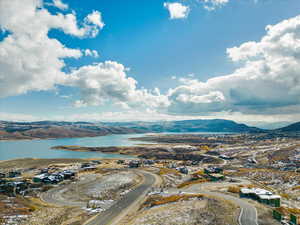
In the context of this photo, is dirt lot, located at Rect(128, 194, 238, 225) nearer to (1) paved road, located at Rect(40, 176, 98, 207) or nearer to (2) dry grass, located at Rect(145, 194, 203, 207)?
(2) dry grass, located at Rect(145, 194, 203, 207)

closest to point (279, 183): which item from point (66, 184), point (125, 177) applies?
point (125, 177)

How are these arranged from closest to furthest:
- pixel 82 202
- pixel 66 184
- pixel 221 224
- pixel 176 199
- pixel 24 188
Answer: pixel 221 224 < pixel 176 199 < pixel 82 202 < pixel 24 188 < pixel 66 184

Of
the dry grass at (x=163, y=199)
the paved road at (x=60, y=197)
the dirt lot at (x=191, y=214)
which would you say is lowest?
the paved road at (x=60, y=197)

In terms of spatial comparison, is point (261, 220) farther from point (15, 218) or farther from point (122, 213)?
point (15, 218)

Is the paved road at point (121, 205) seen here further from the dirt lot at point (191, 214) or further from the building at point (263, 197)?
the building at point (263, 197)

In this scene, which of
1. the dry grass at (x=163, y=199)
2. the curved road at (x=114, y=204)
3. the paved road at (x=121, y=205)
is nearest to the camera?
the paved road at (x=121, y=205)

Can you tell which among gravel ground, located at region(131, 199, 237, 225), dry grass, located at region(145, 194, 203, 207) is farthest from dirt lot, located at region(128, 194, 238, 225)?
dry grass, located at region(145, 194, 203, 207)

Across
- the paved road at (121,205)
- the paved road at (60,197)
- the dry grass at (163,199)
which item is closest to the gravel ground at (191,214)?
the dry grass at (163,199)

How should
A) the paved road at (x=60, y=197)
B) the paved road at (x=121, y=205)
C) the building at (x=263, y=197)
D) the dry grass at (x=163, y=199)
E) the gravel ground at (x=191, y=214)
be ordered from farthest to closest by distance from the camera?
1. the paved road at (x=60, y=197)
2. the dry grass at (x=163, y=199)
3. the building at (x=263, y=197)
4. the paved road at (x=121, y=205)
5. the gravel ground at (x=191, y=214)
